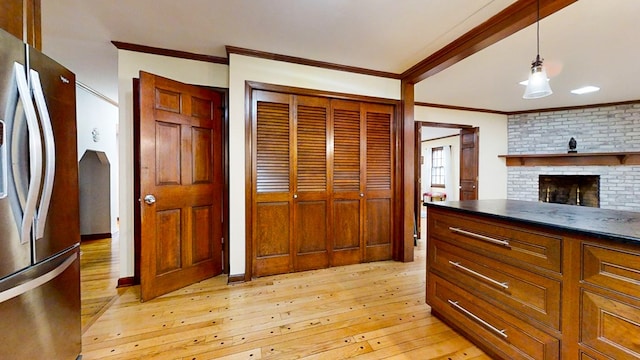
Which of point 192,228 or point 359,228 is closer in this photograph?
point 192,228

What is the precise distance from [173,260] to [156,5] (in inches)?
86.7

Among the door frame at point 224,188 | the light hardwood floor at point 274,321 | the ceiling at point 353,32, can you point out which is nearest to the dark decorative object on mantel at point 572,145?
the ceiling at point 353,32

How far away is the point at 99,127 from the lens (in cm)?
450

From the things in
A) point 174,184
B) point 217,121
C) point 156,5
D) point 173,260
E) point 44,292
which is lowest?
point 173,260

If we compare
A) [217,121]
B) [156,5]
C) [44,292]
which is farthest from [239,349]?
[156,5]

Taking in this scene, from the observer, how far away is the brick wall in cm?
442

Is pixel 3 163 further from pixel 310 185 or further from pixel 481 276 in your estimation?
pixel 481 276

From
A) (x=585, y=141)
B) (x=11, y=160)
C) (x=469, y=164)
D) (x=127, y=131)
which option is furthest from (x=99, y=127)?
(x=585, y=141)

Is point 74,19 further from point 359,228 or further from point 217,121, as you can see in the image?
point 359,228

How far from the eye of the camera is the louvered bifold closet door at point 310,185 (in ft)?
9.63

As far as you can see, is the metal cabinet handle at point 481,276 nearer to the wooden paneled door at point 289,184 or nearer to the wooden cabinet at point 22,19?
the wooden paneled door at point 289,184

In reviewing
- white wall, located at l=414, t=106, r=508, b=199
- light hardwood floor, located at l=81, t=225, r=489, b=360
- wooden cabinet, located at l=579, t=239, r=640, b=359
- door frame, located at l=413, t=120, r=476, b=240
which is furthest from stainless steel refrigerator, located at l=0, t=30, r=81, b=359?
white wall, located at l=414, t=106, r=508, b=199

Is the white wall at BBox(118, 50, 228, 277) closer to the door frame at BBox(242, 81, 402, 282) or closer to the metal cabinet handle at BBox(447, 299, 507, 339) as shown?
the door frame at BBox(242, 81, 402, 282)

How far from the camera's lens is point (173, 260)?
2457mm
